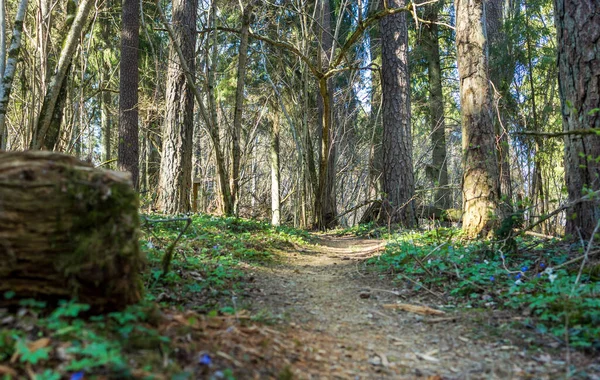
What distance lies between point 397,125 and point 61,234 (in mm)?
9139

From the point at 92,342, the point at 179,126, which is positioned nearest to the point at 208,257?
the point at 92,342

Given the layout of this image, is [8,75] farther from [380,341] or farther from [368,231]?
[368,231]

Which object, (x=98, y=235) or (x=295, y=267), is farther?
(x=295, y=267)

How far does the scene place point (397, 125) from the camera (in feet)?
34.1

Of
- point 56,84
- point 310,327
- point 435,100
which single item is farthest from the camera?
point 435,100

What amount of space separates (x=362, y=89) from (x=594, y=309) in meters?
15.1

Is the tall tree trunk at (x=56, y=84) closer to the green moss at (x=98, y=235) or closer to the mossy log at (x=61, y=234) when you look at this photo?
the mossy log at (x=61, y=234)

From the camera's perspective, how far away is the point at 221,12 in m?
13.4

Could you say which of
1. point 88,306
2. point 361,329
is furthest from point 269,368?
point 361,329

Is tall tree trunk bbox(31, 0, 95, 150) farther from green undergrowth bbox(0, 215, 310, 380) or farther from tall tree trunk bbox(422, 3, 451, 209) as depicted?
tall tree trunk bbox(422, 3, 451, 209)

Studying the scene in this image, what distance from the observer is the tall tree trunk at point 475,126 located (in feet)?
20.9

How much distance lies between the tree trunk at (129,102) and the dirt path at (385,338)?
24.9 feet

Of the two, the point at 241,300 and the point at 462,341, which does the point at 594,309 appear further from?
the point at 241,300

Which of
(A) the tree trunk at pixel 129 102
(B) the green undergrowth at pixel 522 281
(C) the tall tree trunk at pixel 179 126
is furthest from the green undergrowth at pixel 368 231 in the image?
(A) the tree trunk at pixel 129 102
